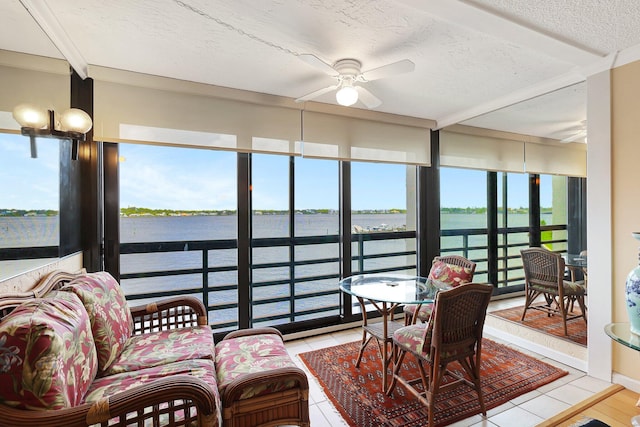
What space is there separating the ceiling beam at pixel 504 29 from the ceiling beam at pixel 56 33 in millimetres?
2045

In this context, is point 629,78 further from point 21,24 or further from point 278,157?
point 21,24

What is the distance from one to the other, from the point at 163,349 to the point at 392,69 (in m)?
2.40

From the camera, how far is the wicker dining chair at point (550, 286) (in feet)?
9.70

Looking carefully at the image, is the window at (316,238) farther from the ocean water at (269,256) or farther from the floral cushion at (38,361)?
the floral cushion at (38,361)

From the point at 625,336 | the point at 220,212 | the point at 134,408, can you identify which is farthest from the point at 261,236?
the point at 625,336

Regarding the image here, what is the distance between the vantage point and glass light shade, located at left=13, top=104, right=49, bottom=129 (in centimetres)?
166

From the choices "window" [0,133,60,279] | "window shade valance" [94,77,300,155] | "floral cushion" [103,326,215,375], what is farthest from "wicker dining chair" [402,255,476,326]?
"window" [0,133,60,279]

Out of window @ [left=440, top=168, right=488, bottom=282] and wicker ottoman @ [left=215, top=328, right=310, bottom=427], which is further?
window @ [left=440, top=168, right=488, bottom=282]

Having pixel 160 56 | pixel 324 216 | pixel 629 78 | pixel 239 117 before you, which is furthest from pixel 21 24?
pixel 629 78

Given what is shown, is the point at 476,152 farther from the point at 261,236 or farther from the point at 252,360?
the point at 252,360

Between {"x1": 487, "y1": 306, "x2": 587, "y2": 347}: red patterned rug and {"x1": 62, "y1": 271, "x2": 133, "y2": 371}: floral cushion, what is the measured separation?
3716 millimetres

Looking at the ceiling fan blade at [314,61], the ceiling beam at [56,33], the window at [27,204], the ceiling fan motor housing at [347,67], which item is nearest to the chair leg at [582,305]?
the ceiling fan motor housing at [347,67]

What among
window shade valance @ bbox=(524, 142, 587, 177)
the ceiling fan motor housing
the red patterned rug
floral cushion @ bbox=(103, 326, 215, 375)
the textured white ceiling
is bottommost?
the red patterned rug

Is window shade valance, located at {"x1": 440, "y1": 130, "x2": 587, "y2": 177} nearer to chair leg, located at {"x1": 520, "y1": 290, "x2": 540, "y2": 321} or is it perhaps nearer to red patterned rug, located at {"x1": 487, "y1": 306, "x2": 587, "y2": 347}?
chair leg, located at {"x1": 520, "y1": 290, "x2": 540, "y2": 321}
